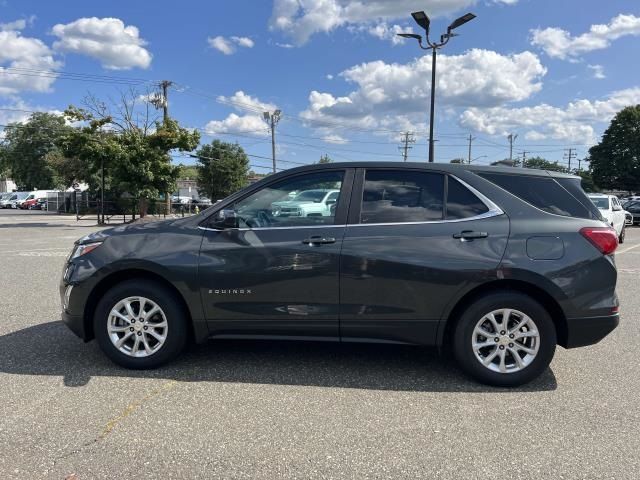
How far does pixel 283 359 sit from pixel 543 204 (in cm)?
251

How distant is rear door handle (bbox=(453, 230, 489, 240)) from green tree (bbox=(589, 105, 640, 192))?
189ft

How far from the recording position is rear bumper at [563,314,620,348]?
3.89m

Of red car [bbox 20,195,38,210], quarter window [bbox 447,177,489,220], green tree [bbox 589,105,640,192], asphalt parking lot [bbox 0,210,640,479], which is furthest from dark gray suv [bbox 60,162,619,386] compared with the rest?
green tree [bbox 589,105,640,192]

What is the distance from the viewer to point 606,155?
2167 inches

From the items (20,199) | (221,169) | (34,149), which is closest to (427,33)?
(221,169)

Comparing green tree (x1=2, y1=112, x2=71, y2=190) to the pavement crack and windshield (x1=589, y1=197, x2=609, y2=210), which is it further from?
the pavement crack

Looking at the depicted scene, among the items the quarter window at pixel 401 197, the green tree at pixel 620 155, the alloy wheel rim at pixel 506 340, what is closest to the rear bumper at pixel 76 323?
the quarter window at pixel 401 197

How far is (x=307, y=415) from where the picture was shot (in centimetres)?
347

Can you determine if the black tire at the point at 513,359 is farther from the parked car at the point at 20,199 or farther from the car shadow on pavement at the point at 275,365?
the parked car at the point at 20,199

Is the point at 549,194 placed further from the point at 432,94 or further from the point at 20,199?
the point at 20,199

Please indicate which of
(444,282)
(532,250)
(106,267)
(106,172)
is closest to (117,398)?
(106,267)

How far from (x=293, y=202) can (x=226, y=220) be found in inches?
22.0

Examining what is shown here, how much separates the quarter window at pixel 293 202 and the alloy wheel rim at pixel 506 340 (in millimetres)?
1479

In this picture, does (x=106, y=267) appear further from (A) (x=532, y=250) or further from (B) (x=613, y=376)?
(B) (x=613, y=376)
